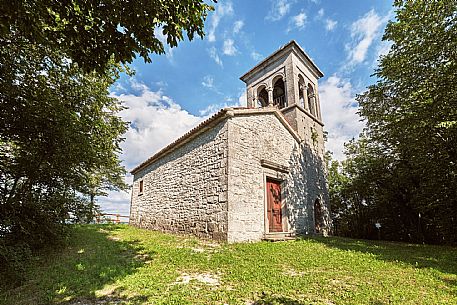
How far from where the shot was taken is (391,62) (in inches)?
365

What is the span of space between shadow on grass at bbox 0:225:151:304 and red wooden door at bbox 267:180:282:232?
5089 millimetres

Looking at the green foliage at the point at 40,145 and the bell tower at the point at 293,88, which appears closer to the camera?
the green foliage at the point at 40,145

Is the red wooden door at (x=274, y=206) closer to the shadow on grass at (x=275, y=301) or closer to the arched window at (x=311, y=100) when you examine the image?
the shadow on grass at (x=275, y=301)

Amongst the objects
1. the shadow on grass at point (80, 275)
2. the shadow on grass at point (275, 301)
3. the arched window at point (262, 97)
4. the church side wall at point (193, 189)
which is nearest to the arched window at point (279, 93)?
the arched window at point (262, 97)

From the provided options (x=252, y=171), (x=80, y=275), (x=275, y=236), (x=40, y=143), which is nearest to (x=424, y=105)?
(x=252, y=171)

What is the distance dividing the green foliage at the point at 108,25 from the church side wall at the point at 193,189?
5.07 metres

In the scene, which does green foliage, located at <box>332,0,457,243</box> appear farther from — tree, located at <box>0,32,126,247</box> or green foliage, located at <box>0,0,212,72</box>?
tree, located at <box>0,32,126,247</box>

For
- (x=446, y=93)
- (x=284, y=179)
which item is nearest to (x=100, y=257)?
(x=284, y=179)

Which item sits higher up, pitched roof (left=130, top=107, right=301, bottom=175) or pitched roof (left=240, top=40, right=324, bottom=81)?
pitched roof (left=240, top=40, right=324, bottom=81)

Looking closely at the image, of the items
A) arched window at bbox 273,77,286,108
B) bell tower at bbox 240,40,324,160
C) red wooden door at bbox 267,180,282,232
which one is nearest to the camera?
red wooden door at bbox 267,180,282,232

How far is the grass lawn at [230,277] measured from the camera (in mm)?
3422

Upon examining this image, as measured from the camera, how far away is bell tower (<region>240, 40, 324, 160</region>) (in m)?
13.1

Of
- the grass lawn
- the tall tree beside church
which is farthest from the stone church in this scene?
the tall tree beside church

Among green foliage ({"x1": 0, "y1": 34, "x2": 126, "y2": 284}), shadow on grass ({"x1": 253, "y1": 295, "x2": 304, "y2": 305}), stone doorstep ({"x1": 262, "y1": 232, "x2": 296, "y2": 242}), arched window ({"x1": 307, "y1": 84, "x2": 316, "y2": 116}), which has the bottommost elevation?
shadow on grass ({"x1": 253, "y1": 295, "x2": 304, "y2": 305})
